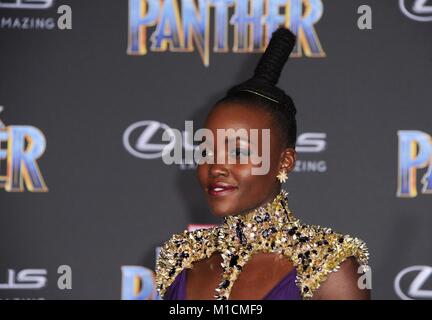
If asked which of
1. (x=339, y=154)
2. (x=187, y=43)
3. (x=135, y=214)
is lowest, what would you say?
(x=135, y=214)

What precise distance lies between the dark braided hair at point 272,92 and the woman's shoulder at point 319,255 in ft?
Result: 0.76

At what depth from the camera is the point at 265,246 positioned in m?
1.69

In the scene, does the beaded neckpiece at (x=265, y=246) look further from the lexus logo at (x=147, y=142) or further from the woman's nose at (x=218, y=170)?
the lexus logo at (x=147, y=142)

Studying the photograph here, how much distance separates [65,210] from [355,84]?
1.24m

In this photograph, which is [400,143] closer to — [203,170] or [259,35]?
[259,35]

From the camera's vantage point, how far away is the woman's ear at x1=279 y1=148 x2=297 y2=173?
1743mm

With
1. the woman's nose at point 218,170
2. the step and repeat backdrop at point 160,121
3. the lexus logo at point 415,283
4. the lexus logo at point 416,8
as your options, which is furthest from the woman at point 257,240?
the lexus logo at point 416,8

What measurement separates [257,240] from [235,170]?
0.17 metres

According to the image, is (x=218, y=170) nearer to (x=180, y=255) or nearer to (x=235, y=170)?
(x=235, y=170)

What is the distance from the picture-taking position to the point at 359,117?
296 centimetres

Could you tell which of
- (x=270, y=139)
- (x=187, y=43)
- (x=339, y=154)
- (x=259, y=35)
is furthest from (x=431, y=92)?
(x=270, y=139)

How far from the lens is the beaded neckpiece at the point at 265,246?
1.62 meters

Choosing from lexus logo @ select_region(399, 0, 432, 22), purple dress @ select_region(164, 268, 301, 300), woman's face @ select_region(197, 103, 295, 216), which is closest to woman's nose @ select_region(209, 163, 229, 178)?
woman's face @ select_region(197, 103, 295, 216)

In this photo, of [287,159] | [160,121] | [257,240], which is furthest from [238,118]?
[160,121]
